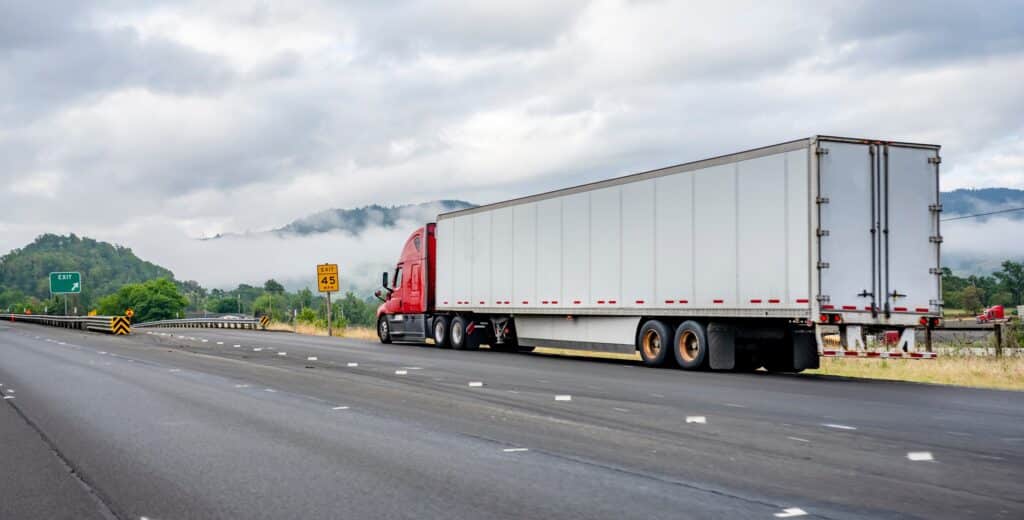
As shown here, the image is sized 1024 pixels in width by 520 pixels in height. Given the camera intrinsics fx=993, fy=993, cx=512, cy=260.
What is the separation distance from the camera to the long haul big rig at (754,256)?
17.8m

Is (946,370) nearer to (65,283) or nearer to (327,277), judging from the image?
(327,277)

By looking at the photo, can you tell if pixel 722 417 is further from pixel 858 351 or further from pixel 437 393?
pixel 858 351

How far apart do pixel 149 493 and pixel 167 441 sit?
2.68m

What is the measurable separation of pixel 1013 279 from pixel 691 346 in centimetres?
9579

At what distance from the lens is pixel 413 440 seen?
938 centimetres

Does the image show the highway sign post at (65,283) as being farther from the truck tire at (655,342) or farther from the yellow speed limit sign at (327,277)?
the truck tire at (655,342)

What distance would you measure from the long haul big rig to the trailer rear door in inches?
1.0

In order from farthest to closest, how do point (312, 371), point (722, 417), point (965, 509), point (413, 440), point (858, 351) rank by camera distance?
point (312, 371) → point (858, 351) → point (722, 417) → point (413, 440) → point (965, 509)

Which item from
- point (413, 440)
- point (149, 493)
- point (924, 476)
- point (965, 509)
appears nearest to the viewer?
point (965, 509)

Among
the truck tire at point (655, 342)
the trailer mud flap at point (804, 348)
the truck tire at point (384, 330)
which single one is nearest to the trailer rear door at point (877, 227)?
the trailer mud flap at point (804, 348)

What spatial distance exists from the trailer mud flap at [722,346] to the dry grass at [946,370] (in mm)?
2330

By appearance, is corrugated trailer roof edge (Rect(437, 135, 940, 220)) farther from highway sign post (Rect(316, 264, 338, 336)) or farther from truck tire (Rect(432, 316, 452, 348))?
highway sign post (Rect(316, 264, 338, 336))

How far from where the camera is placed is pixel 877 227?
18.2 meters

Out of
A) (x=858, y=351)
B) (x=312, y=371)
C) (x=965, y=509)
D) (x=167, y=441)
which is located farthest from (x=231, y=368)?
(x=965, y=509)
